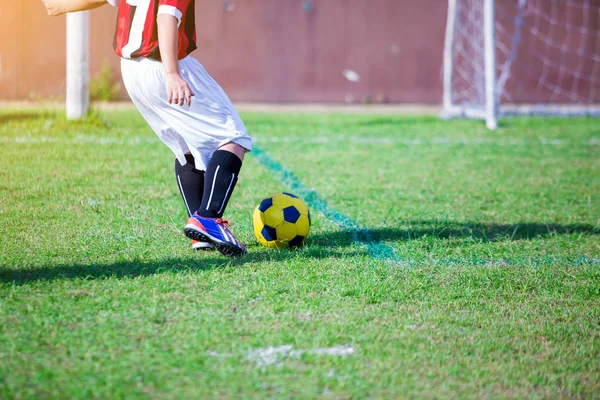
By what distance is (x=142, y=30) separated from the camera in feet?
10.6

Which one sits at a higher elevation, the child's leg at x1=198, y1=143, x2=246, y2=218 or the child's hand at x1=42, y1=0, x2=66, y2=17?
the child's hand at x1=42, y1=0, x2=66, y2=17

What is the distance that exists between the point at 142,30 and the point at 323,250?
1407 millimetres

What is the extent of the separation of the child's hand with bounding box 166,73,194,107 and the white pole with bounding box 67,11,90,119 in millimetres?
4838

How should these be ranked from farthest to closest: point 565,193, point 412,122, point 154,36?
point 412,122 < point 565,193 < point 154,36

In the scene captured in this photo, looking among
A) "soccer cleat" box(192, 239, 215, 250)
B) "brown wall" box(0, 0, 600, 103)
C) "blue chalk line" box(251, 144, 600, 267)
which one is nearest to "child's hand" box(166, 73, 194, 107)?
"soccer cleat" box(192, 239, 215, 250)

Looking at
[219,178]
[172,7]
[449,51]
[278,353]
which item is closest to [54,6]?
[172,7]

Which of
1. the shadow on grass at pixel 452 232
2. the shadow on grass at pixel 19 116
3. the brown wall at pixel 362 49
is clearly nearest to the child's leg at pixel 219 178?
the shadow on grass at pixel 452 232

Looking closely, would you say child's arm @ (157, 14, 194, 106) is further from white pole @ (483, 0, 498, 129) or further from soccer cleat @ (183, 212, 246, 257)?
white pole @ (483, 0, 498, 129)

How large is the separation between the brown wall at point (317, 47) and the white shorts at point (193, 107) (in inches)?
354

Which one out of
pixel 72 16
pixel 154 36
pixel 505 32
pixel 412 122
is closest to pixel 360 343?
pixel 154 36

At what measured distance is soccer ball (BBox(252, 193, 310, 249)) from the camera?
355 cm

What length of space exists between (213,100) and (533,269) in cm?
178

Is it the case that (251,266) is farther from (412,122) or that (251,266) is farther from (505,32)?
(505,32)

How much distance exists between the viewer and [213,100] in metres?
3.31
